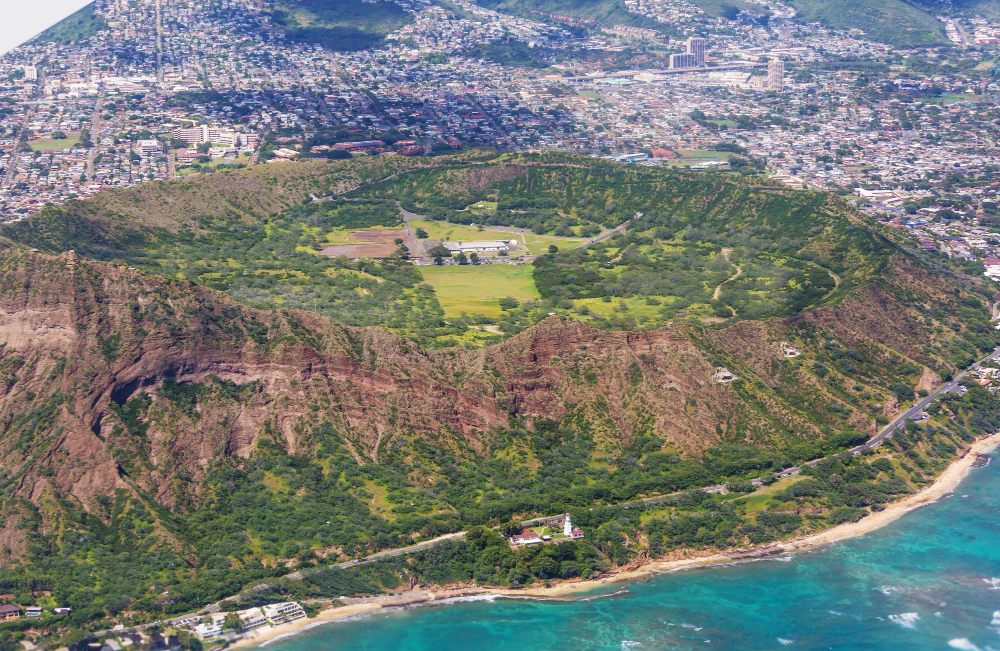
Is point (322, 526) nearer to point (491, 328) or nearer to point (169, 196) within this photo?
point (491, 328)

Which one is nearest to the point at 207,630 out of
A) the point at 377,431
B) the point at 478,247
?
the point at 377,431

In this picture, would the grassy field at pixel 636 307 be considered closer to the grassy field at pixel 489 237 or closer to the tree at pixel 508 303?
the tree at pixel 508 303

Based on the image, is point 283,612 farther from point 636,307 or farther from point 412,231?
point 412,231

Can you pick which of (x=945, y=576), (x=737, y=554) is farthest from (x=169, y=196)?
(x=945, y=576)

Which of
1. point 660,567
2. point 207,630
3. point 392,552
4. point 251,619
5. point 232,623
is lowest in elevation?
point 660,567

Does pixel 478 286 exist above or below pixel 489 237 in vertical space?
above

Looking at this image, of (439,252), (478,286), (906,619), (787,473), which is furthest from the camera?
(439,252)
